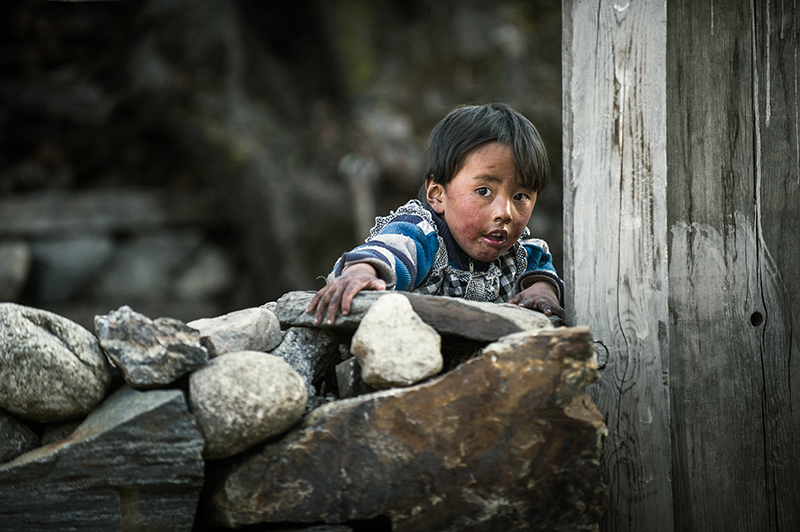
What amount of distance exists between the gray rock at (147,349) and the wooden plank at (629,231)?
47.9 inches

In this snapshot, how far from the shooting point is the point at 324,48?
7430 millimetres

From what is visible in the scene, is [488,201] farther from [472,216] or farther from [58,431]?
[58,431]

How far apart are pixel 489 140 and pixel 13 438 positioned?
1742 mm

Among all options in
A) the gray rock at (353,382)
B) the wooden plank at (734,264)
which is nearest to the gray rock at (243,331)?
the gray rock at (353,382)

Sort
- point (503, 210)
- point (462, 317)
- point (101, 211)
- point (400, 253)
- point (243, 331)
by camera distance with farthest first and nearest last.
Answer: point (101, 211) < point (503, 210) < point (400, 253) < point (243, 331) < point (462, 317)

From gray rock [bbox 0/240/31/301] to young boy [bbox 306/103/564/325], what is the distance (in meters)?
4.84

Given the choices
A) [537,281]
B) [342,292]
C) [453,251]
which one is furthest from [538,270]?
[342,292]

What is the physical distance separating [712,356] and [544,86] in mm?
4442

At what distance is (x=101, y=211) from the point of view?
22.1 feet

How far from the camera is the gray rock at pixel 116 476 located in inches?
71.6

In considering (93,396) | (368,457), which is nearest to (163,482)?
(93,396)

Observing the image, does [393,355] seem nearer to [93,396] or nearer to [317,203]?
[93,396]

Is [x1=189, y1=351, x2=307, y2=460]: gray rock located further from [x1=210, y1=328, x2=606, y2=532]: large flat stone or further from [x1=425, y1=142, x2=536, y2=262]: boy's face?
[x1=425, y1=142, x2=536, y2=262]: boy's face

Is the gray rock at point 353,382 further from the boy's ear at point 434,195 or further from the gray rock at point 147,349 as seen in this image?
the boy's ear at point 434,195
